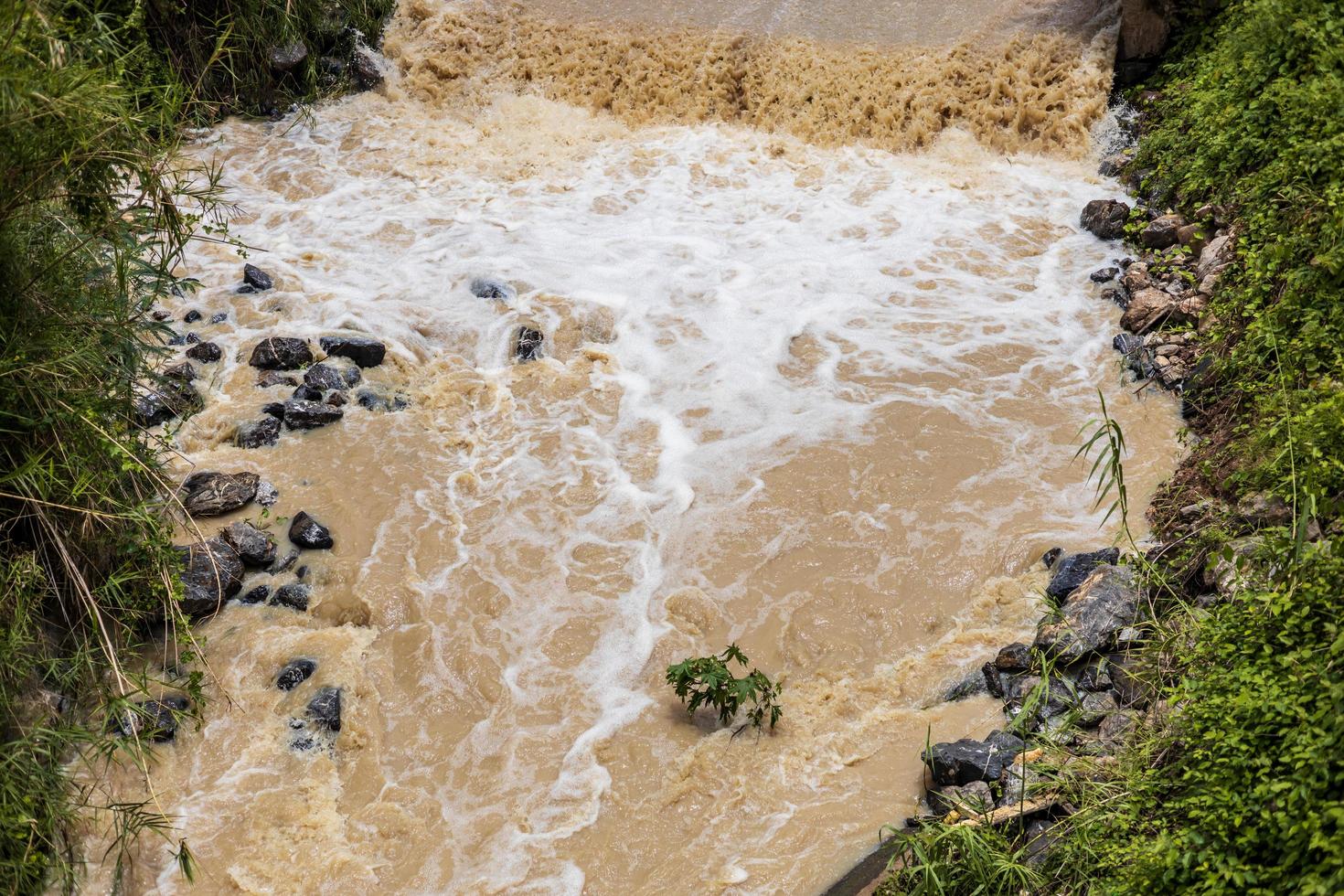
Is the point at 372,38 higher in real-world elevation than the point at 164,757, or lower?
higher

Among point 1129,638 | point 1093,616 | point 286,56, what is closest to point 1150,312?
point 1093,616

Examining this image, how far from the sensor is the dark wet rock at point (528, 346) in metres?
7.84

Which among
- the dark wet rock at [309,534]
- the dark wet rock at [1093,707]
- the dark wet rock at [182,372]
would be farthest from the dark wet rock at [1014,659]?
the dark wet rock at [182,372]

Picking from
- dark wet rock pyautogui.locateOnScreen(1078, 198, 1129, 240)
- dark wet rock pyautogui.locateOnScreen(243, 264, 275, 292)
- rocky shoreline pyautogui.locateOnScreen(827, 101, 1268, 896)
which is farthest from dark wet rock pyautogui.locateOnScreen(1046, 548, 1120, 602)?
dark wet rock pyautogui.locateOnScreen(243, 264, 275, 292)

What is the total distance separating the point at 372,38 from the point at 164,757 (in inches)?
399

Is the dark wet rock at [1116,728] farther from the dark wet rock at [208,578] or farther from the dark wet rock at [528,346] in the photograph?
the dark wet rock at [528,346]

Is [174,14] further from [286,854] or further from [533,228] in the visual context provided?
[286,854]

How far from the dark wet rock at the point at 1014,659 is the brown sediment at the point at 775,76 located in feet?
23.5

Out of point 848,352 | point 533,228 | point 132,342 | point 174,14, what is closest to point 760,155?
point 533,228

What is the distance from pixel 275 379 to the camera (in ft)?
23.9

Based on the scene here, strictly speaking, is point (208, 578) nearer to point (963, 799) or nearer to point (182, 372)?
point (182, 372)

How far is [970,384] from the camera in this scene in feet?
24.7

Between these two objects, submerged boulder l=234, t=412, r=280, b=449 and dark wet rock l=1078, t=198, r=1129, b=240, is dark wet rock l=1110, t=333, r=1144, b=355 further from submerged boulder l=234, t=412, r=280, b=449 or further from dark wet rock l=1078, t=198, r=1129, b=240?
submerged boulder l=234, t=412, r=280, b=449

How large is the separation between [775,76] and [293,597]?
8466 mm
